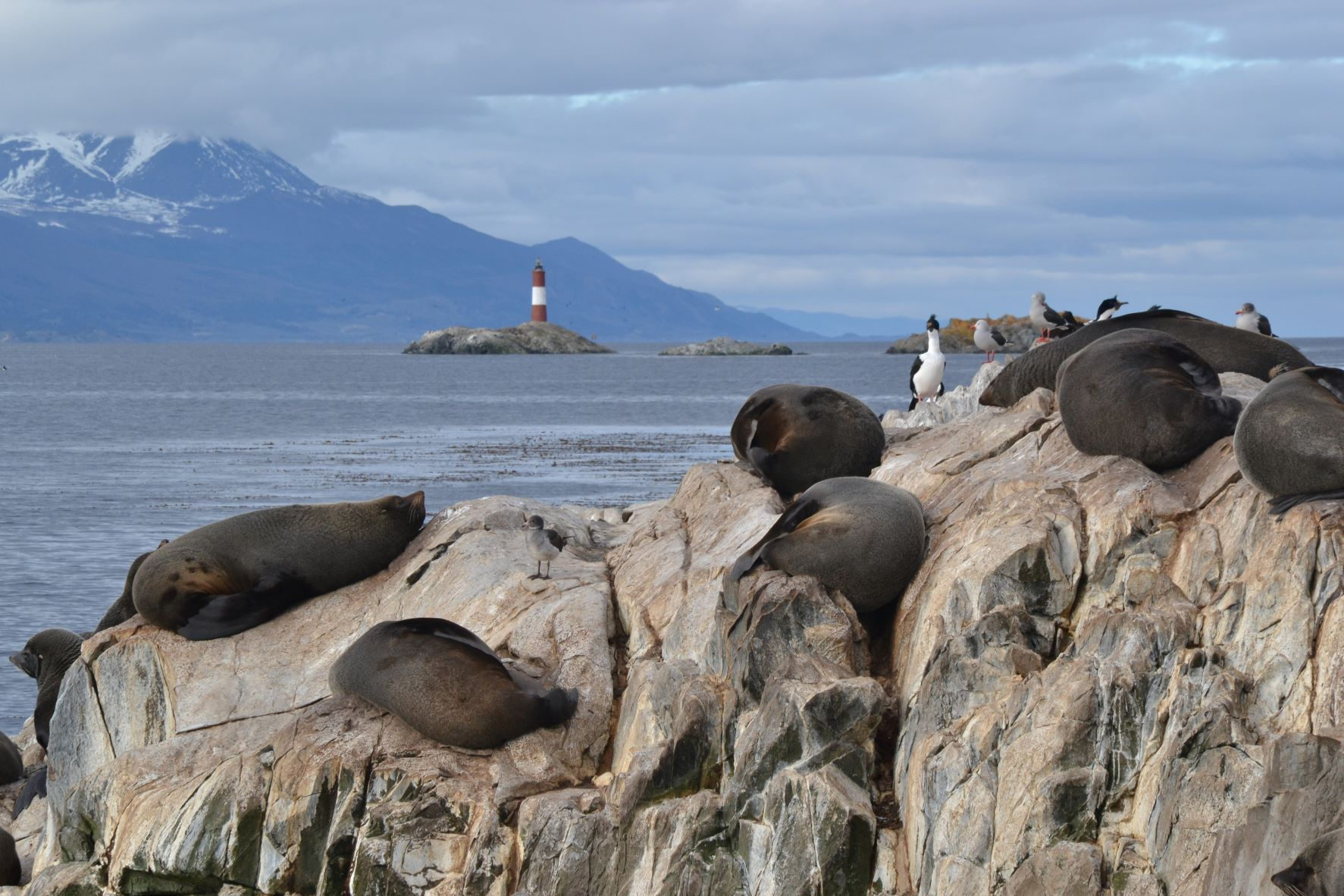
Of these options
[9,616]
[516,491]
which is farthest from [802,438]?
[516,491]

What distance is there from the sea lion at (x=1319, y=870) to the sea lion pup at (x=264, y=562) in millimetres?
8620

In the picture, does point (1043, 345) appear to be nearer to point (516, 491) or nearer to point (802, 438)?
point (802, 438)

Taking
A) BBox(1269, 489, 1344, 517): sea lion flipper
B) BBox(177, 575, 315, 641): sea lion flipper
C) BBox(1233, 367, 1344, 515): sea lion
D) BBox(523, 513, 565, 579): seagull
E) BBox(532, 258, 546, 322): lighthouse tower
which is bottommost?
BBox(177, 575, 315, 641): sea lion flipper

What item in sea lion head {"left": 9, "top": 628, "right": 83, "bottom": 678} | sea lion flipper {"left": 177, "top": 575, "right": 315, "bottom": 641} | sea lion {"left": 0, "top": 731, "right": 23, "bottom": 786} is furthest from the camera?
sea lion head {"left": 9, "top": 628, "right": 83, "bottom": 678}

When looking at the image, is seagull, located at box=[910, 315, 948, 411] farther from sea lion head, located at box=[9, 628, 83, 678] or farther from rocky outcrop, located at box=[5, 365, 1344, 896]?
sea lion head, located at box=[9, 628, 83, 678]

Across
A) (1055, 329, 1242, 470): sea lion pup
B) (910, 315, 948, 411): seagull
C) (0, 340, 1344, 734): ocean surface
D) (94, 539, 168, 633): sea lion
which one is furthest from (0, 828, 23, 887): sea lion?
(910, 315, 948, 411): seagull

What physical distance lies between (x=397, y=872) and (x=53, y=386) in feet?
381

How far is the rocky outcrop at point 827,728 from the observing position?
9.02m

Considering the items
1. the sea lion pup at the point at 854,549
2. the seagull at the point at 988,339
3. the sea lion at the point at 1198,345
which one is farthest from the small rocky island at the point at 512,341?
the sea lion pup at the point at 854,549

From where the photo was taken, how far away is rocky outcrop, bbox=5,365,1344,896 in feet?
29.6

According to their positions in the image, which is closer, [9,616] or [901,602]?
[901,602]

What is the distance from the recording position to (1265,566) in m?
9.46

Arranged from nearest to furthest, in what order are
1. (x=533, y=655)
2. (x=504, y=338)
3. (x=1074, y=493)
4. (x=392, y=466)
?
(x=1074, y=493) < (x=533, y=655) < (x=392, y=466) < (x=504, y=338)

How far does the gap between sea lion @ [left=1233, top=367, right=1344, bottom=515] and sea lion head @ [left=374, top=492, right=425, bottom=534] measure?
304 inches
